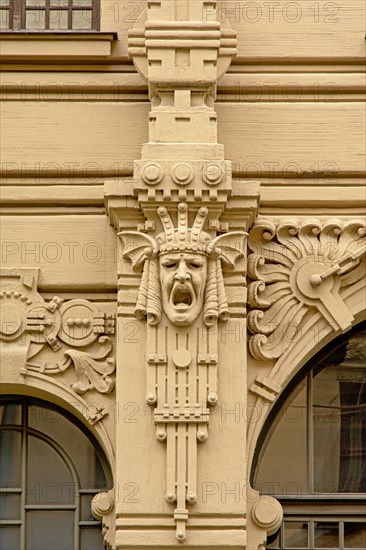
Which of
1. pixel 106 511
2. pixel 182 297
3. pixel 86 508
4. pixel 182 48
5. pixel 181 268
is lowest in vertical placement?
pixel 106 511

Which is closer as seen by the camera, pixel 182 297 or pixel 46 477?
pixel 182 297

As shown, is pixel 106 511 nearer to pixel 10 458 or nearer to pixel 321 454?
pixel 10 458

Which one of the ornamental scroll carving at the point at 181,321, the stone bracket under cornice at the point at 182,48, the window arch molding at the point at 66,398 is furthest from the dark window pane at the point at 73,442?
the stone bracket under cornice at the point at 182,48

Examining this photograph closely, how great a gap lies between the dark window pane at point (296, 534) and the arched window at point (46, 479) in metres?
1.23

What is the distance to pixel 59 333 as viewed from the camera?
1255 centimetres

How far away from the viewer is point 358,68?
13031 millimetres

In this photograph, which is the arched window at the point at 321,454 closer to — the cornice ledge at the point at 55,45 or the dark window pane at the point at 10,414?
the dark window pane at the point at 10,414

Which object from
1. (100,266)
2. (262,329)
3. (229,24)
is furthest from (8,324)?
(229,24)

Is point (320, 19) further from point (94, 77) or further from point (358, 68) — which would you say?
point (94, 77)

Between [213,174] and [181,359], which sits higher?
[213,174]

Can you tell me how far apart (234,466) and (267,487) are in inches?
29.5

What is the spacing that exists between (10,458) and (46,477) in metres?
0.27

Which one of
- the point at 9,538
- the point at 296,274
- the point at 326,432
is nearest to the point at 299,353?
the point at 296,274

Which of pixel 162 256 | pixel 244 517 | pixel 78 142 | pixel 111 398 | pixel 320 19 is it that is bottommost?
pixel 244 517
